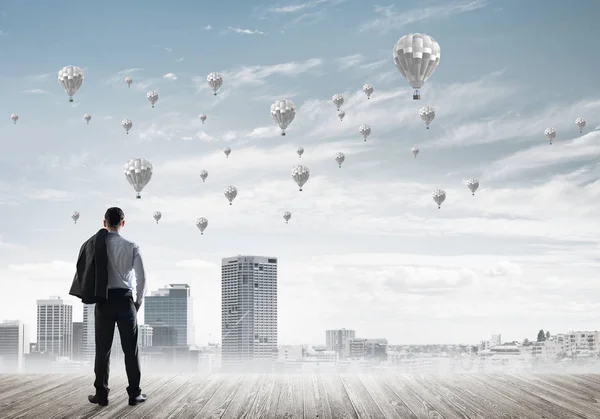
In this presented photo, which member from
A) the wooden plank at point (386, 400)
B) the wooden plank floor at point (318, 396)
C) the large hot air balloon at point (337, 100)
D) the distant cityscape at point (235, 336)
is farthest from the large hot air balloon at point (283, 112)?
the wooden plank at point (386, 400)

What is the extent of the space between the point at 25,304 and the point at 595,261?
1449 cm

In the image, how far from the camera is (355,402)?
604cm

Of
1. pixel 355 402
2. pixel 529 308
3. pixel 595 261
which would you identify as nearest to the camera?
pixel 355 402

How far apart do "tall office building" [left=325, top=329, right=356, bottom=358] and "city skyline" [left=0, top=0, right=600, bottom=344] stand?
8.82 ft

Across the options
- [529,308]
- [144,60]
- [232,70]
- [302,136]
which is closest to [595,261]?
[529,308]

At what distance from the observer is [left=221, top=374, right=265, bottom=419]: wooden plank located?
5523 millimetres

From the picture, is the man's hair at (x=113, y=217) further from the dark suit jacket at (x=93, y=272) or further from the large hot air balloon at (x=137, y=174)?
the large hot air balloon at (x=137, y=174)

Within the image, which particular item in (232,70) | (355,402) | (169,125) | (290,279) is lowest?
(355,402)

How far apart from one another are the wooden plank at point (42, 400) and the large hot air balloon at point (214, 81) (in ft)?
44.3

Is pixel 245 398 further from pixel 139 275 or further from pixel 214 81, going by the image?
pixel 214 81

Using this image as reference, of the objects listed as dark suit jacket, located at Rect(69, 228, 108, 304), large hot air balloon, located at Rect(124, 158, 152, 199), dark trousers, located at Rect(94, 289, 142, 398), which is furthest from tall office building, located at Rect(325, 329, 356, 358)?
dark suit jacket, located at Rect(69, 228, 108, 304)

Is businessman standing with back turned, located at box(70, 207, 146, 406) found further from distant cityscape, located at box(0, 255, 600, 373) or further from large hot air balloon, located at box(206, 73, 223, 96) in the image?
large hot air balloon, located at box(206, 73, 223, 96)

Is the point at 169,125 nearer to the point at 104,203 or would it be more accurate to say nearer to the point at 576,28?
the point at 104,203

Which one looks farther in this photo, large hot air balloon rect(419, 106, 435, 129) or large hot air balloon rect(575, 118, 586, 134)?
large hot air balloon rect(575, 118, 586, 134)
